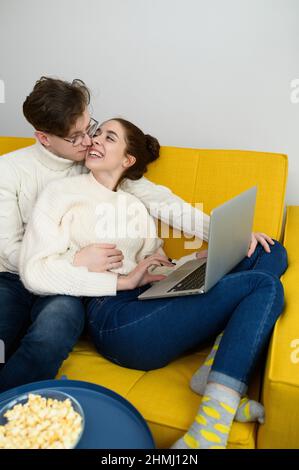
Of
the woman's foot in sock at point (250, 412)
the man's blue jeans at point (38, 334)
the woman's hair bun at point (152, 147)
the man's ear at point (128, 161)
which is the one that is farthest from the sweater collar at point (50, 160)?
the woman's foot in sock at point (250, 412)

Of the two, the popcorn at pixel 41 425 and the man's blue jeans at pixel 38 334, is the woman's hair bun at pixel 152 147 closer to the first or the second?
the man's blue jeans at pixel 38 334

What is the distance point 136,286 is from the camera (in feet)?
4.62

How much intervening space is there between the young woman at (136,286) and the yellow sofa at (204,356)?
5 centimetres

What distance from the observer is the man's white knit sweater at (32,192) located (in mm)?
1574

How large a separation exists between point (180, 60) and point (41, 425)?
169cm

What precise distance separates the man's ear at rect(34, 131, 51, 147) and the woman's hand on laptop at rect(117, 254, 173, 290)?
1.96ft

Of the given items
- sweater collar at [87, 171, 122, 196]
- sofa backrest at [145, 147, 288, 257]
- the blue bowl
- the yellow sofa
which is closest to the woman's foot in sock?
the yellow sofa

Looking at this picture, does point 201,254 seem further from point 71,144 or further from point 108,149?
point 71,144

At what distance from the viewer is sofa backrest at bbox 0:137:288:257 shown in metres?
1.62

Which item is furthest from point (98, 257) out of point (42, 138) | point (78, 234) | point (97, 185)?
point (42, 138)

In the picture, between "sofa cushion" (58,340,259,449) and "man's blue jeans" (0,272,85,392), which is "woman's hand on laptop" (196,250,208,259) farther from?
"man's blue jeans" (0,272,85,392)
